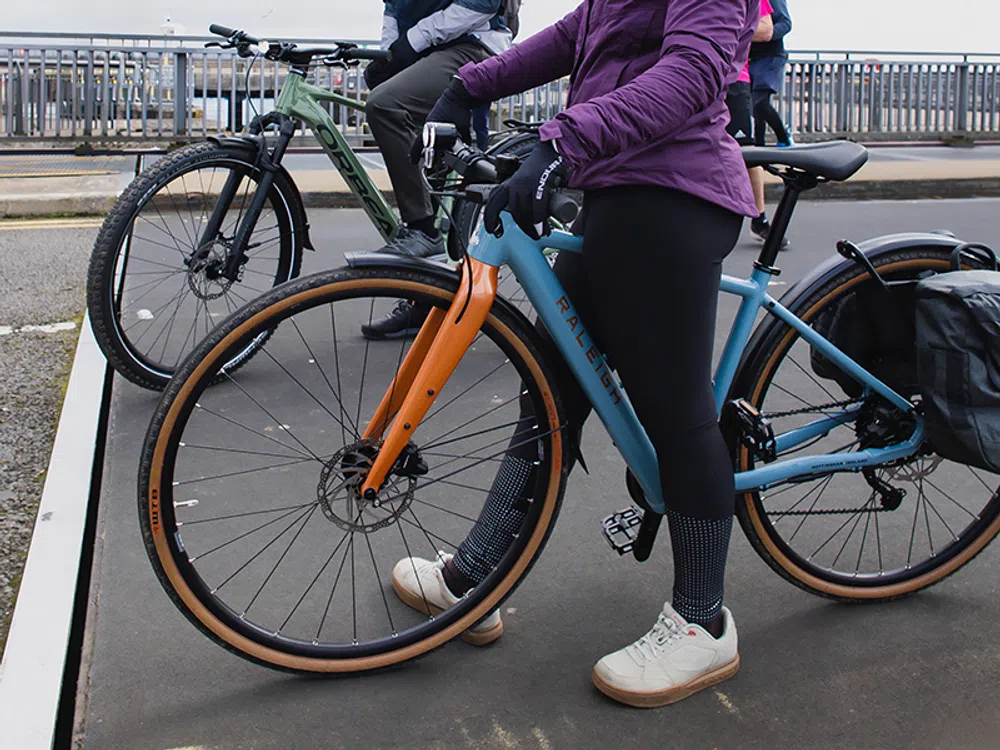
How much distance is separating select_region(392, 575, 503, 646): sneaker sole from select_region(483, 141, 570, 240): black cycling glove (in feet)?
3.64

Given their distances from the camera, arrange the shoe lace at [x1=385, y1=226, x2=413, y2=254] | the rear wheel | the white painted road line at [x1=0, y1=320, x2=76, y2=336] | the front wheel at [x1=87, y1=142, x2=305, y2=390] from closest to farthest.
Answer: the rear wheel < the front wheel at [x1=87, y1=142, x2=305, y2=390] < the shoe lace at [x1=385, y1=226, x2=413, y2=254] < the white painted road line at [x1=0, y1=320, x2=76, y2=336]

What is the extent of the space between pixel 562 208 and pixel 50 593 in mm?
1794

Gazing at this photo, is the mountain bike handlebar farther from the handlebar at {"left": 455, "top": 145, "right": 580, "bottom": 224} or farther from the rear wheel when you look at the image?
the handlebar at {"left": 455, "top": 145, "right": 580, "bottom": 224}

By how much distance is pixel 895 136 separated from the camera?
1872cm

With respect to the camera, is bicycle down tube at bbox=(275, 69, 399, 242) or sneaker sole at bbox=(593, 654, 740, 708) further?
bicycle down tube at bbox=(275, 69, 399, 242)

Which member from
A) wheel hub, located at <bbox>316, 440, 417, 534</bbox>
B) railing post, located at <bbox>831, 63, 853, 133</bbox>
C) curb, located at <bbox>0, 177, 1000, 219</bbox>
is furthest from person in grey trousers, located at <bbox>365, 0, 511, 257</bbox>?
railing post, located at <bbox>831, 63, 853, 133</bbox>

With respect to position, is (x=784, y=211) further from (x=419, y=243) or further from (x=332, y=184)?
(x=332, y=184)

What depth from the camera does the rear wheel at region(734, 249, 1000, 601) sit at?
312cm

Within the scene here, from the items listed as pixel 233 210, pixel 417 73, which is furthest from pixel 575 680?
pixel 417 73

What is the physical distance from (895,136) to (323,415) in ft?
51.8

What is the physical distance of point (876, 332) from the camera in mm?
3154

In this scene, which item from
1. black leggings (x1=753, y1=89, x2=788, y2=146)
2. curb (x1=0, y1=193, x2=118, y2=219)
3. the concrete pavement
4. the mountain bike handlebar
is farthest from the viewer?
the concrete pavement

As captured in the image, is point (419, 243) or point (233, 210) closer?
point (233, 210)

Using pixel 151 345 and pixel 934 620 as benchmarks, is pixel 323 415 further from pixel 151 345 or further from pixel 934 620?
pixel 934 620
